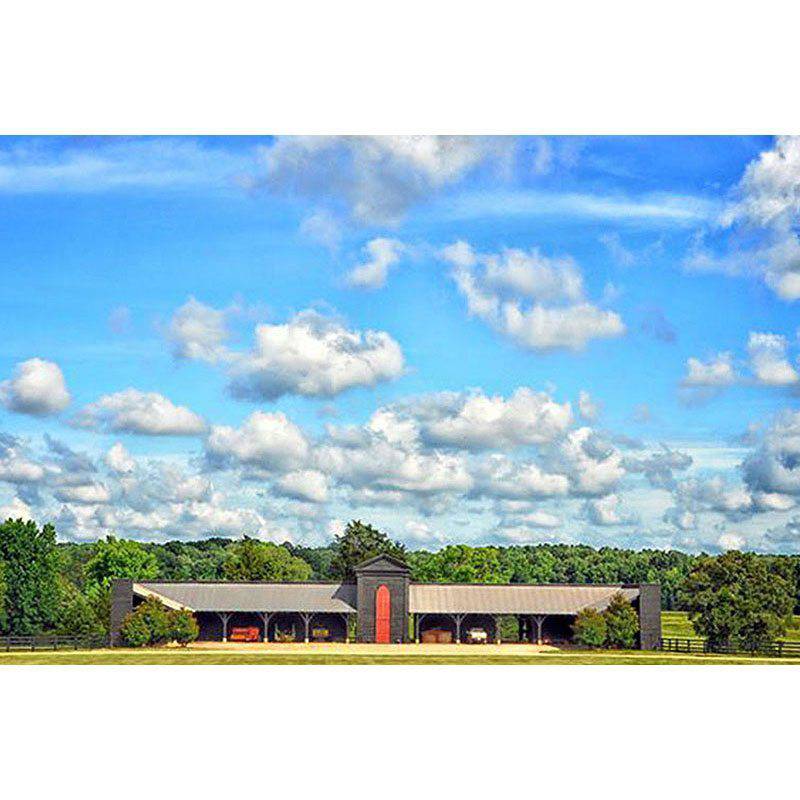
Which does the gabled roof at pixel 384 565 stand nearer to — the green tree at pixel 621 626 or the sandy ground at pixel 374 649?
the sandy ground at pixel 374 649

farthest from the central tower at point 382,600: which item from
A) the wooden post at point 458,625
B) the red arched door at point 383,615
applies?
the wooden post at point 458,625

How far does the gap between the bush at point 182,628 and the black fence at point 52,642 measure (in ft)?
5.30

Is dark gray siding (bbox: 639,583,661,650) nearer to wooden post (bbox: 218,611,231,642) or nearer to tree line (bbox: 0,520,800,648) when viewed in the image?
tree line (bbox: 0,520,800,648)

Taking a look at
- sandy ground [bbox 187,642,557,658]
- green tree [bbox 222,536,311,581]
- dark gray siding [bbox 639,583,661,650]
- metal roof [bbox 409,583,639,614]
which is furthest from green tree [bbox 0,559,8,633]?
dark gray siding [bbox 639,583,661,650]

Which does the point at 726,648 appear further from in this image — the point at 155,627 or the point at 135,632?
the point at 135,632

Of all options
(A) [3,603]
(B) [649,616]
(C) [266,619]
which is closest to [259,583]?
(C) [266,619]

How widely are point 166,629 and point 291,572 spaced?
7116mm

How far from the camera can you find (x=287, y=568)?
35.2 m

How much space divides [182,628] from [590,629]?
9852 millimetres

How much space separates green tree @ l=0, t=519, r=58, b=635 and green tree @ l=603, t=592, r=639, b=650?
13.4 m

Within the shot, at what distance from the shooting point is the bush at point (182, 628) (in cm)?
2867

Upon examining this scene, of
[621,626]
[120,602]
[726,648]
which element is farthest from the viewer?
[621,626]
